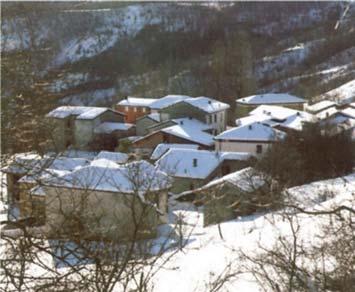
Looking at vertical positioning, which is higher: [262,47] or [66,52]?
[66,52]

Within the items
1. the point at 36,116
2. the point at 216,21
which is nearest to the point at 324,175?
the point at 36,116

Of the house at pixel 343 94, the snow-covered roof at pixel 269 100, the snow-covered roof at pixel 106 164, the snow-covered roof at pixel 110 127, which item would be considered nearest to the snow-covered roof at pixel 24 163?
the snow-covered roof at pixel 106 164

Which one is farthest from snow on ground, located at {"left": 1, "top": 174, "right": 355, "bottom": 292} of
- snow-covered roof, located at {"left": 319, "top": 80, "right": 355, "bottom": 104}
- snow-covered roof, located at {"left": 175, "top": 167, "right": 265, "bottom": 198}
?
snow-covered roof, located at {"left": 319, "top": 80, "right": 355, "bottom": 104}

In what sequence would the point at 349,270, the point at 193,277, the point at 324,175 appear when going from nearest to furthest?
1. the point at 349,270
2. the point at 193,277
3. the point at 324,175

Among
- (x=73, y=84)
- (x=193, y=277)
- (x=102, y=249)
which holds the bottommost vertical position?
(x=193, y=277)

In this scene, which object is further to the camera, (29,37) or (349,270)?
(349,270)

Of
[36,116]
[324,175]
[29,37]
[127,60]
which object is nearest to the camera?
[29,37]

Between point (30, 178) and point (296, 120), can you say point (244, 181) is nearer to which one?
point (30, 178)

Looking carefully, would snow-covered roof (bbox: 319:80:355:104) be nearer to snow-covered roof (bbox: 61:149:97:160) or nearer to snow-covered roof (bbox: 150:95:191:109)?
snow-covered roof (bbox: 150:95:191:109)

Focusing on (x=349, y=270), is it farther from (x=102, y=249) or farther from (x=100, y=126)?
(x=100, y=126)

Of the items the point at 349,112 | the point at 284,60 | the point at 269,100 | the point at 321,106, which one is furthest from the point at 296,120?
the point at 284,60
